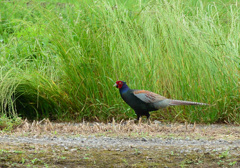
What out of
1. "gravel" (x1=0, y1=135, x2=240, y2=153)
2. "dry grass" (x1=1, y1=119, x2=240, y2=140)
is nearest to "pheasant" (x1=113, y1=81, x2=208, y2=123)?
"dry grass" (x1=1, y1=119, x2=240, y2=140)

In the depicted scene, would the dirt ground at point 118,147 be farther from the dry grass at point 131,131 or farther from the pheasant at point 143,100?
the pheasant at point 143,100

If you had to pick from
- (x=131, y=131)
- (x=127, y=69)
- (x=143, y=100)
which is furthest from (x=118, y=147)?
(x=127, y=69)

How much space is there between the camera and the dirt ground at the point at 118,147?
2826 mm

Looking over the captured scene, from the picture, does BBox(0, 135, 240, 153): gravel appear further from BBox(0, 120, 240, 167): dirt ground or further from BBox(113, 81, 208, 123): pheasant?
BBox(113, 81, 208, 123): pheasant

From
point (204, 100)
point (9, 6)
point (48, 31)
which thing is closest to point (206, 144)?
point (204, 100)

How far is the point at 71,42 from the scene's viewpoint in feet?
16.6

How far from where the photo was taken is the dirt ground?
283cm

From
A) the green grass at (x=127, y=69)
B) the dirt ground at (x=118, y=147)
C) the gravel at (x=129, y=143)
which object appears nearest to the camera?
the dirt ground at (x=118, y=147)

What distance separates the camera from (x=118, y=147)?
3.30 metres

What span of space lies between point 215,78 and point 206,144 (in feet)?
5.57

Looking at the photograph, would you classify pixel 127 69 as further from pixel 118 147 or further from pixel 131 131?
pixel 118 147

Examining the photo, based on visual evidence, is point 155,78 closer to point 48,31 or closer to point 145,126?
point 145,126

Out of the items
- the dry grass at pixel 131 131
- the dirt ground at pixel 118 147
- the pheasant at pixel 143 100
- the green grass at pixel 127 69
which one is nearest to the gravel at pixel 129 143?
the dirt ground at pixel 118 147

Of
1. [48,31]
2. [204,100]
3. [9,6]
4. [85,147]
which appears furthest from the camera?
[9,6]
